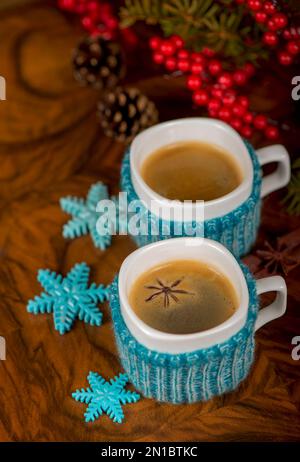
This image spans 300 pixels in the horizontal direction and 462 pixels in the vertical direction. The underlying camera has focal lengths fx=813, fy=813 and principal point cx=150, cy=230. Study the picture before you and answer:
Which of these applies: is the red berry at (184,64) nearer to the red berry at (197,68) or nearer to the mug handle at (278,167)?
the red berry at (197,68)

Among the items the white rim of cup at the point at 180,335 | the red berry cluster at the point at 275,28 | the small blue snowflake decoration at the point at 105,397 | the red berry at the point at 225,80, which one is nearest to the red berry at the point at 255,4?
the red berry cluster at the point at 275,28

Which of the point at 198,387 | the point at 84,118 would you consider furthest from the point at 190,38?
the point at 198,387

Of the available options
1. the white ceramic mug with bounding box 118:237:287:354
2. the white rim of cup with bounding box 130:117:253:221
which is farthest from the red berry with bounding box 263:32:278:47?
the white ceramic mug with bounding box 118:237:287:354

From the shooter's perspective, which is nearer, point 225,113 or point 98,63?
point 225,113

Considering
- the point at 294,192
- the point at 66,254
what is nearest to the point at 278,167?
the point at 294,192

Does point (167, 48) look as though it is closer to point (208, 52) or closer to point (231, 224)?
point (208, 52)

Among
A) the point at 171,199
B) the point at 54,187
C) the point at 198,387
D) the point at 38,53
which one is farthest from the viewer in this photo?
the point at 38,53

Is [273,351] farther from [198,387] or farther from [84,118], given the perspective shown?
[84,118]
